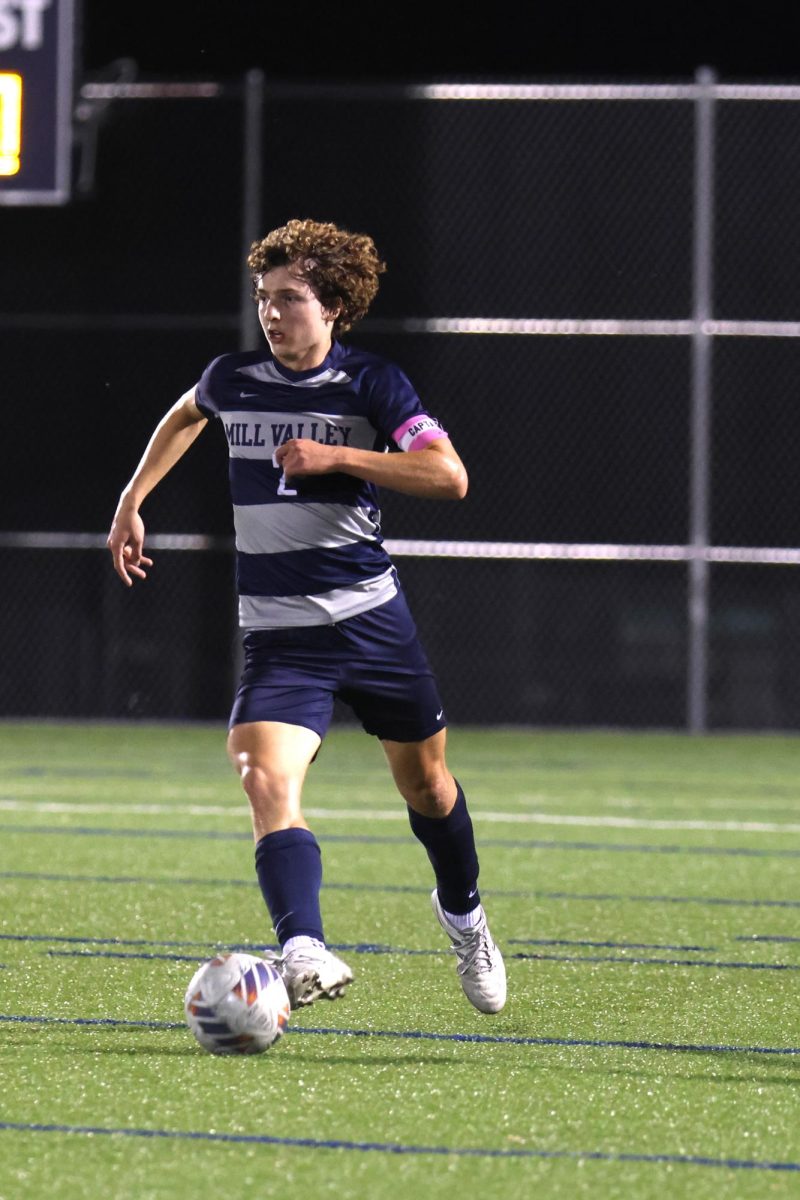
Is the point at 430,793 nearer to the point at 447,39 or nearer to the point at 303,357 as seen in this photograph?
the point at 303,357

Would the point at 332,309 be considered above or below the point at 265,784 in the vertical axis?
above

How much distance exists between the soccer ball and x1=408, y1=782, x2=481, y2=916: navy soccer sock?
782mm

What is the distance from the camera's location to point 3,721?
16.0 metres

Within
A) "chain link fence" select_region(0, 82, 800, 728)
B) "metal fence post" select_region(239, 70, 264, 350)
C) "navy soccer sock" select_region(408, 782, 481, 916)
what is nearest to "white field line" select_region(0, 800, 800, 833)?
"navy soccer sock" select_region(408, 782, 481, 916)

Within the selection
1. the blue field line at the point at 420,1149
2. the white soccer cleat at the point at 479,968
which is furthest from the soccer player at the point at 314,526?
the blue field line at the point at 420,1149

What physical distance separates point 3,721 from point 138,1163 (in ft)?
42.0

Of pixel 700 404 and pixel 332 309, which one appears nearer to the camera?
pixel 332 309

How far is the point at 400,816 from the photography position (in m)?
9.90

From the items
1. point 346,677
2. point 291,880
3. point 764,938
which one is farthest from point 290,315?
point 764,938

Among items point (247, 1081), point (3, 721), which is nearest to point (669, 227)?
point (3, 721)

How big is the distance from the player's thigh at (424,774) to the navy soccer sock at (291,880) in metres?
0.40

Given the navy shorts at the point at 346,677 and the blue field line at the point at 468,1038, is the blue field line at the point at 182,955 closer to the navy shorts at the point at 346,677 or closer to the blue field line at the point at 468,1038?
the blue field line at the point at 468,1038

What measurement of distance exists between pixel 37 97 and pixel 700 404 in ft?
16.7

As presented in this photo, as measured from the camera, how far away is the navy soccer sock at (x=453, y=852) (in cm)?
496
